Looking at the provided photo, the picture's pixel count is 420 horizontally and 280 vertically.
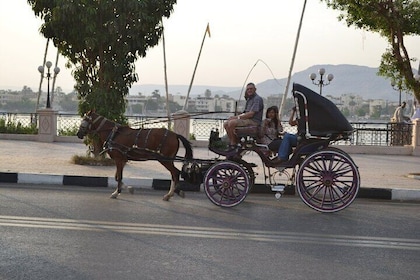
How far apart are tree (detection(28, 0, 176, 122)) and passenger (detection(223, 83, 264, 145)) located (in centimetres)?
498

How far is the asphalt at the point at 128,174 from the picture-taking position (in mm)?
11851

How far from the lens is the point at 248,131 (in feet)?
32.8

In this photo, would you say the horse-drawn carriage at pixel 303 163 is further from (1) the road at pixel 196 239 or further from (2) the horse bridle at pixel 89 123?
(2) the horse bridle at pixel 89 123

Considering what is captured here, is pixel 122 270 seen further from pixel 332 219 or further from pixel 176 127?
pixel 176 127

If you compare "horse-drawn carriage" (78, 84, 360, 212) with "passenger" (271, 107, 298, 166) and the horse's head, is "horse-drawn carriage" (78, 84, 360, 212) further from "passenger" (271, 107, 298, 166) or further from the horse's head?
the horse's head

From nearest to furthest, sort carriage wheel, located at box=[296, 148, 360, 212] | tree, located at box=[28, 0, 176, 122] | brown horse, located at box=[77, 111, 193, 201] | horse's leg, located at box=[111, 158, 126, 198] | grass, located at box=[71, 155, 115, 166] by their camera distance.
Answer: carriage wheel, located at box=[296, 148, 360, 212], horse's leg, located at box=[111, 158, 126, 198], brown horse, located at box=[77, 111, 193, 201], tree, located at box=[28, 0, 176, 122], grass, located at box=[71, 155, 115, 166]

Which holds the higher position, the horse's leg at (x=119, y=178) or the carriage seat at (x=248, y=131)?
the carriage seat at (x=248, y=131)

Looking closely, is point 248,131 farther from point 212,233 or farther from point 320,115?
point 212,233

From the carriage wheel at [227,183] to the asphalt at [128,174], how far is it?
82.5 inches

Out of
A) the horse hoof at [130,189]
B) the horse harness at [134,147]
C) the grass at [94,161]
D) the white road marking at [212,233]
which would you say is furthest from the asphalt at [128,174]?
the white road marking at [212,233]

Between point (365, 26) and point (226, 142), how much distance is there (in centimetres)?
765

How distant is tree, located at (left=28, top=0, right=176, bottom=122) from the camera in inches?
560

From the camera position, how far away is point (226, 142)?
10.2 m

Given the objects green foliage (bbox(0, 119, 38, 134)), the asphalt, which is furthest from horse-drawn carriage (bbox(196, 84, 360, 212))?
green foliage (bbox(0, 119, 38, 134))
